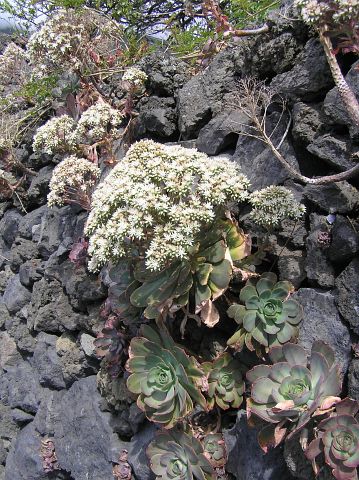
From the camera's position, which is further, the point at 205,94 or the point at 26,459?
the point at 26,459

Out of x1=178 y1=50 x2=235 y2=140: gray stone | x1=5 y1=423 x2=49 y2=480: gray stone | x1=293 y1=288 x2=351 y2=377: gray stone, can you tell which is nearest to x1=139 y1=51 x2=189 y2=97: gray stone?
x1=178 y1=50 x2=235 y2=140: gray stone

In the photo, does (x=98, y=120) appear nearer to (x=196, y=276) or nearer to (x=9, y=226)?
(x=196, y=276)

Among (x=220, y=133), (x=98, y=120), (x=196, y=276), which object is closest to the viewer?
(x=196, y=276)

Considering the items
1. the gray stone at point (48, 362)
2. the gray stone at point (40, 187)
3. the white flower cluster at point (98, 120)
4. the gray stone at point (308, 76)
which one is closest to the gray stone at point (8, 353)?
the gray stone at point (48, 362)

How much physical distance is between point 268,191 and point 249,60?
0.88 metres

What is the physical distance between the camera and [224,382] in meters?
2.30

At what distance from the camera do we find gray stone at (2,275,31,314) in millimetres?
4066

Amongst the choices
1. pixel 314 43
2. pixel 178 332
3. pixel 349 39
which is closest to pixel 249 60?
pixel 314 43

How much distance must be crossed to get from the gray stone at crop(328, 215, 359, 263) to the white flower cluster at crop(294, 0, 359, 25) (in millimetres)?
741

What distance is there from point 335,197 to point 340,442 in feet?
3.06

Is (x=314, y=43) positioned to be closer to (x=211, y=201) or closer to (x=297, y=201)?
(x=297, y=201)

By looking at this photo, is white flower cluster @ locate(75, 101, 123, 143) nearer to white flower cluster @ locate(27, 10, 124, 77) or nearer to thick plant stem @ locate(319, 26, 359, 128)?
white flower cluster @ locate(27, 10, 124, 77)

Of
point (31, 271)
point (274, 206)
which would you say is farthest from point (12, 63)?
point (274, 206)

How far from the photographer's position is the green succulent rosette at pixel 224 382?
2.29m
